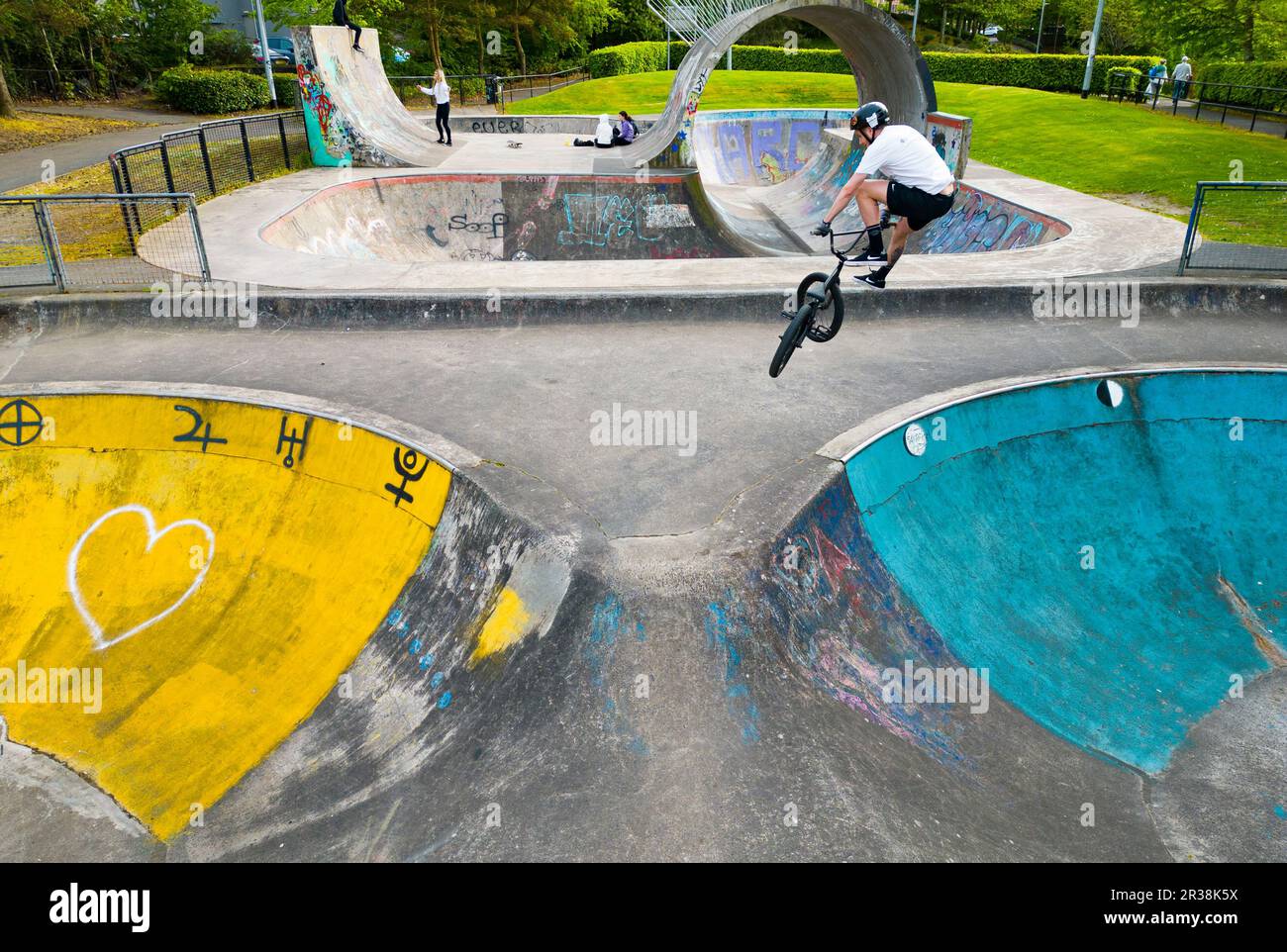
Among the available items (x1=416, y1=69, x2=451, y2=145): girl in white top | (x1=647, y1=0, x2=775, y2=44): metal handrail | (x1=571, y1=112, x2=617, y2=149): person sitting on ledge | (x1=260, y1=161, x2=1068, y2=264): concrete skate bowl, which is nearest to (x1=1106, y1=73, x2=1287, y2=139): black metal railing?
(x1=647, y1=0, x2=775, y2=44): metal handrail

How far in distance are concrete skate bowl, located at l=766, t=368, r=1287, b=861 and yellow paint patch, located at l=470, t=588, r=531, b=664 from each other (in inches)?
65.6

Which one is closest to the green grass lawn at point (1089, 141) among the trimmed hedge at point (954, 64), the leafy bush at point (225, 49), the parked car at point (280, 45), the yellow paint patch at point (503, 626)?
the trimmed hedge at point (954, 64)

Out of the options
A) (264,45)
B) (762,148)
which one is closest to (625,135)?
(762,148)

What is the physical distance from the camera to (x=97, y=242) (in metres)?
13.6

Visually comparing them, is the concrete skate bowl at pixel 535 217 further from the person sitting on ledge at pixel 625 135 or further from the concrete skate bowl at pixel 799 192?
the person sitting on ledge at pixel 625 135

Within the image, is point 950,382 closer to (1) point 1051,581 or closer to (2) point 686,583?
(1) point 1051,581

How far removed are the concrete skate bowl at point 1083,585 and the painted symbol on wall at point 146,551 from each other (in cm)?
493

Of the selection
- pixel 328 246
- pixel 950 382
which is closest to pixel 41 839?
pixel 950 382

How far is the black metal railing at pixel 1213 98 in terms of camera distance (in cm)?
2853

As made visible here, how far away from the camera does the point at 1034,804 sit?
475cm

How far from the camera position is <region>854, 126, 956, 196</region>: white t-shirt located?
741 centimetres

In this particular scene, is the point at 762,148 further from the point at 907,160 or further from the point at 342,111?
the point at 907,160

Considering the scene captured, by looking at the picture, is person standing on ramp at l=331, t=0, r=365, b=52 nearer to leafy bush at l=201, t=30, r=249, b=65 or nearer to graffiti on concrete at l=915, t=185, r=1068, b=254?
graffiti on concrete at l=915, t=185, r=1068, b=254

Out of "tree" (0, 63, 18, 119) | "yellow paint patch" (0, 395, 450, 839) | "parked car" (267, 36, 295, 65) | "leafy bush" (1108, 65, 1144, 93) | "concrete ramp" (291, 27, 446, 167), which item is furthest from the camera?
"parked car" (267, 36, 295, 65)
